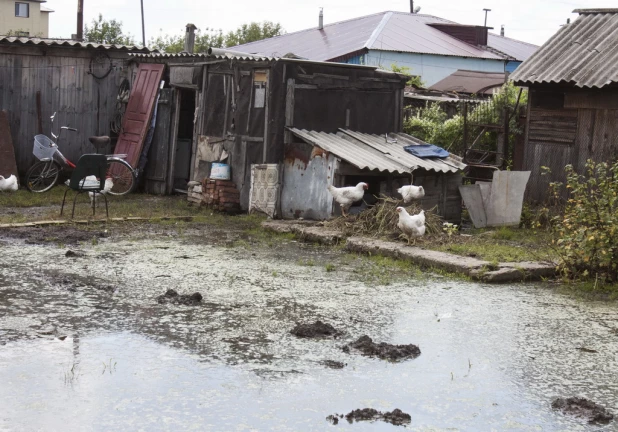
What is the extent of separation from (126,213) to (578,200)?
23.6ft

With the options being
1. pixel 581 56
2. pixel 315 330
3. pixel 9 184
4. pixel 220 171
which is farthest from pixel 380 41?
pixel 315 330

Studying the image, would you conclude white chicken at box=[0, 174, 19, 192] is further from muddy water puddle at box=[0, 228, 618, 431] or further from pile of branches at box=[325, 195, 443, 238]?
pile of branches at box=[325, 195, 443, 238]

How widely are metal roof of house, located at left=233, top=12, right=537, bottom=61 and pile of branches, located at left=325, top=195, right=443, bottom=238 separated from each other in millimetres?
19569

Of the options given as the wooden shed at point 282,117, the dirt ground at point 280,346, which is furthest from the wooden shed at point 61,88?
the dirt ground at point 280,346

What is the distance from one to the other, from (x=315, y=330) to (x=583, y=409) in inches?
92.8

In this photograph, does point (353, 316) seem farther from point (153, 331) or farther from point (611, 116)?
point (611, 116)

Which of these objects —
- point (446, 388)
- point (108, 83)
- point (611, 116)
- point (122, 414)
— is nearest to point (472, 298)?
point (446, 388)

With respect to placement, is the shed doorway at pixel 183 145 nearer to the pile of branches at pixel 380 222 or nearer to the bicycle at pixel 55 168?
the bicycle at pixel 55 168

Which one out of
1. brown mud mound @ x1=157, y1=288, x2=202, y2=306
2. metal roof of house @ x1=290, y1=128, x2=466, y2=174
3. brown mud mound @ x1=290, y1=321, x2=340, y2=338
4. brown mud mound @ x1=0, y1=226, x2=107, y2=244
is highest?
metal roof of house @ x1=290, y1=128, x2=466, y2=174

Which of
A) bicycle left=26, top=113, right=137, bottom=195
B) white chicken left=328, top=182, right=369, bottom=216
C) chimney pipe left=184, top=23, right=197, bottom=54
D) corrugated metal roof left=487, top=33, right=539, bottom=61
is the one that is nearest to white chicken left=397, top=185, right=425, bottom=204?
white chicken left=328, top=182, right=369, bottom=216

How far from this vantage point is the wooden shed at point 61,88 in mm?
17203

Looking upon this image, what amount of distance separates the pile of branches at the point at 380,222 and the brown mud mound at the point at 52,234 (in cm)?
335

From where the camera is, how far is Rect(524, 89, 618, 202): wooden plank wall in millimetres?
13875

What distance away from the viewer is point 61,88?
17.5 meters
